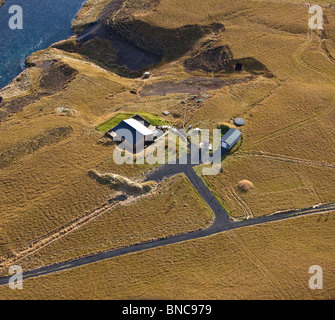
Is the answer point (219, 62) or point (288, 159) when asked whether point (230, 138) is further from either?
point (219, 62)

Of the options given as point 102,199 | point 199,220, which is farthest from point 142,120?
point 199,220

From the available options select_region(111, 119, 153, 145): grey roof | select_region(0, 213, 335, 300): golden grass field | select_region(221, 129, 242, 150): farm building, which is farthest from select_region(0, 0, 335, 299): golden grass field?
select_region(111, 119, 153, 145): grey roof

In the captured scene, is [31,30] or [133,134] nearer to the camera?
[133,134]

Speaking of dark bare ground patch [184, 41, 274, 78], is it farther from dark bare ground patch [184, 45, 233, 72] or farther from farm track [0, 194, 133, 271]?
farm track [0, 194, 133, 271]

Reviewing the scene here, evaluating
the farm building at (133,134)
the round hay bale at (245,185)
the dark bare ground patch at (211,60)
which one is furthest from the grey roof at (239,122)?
the dark bare ground patch at (211,60)

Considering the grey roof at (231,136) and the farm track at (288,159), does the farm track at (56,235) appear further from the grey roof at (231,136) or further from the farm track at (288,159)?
the farm track at (288,159)

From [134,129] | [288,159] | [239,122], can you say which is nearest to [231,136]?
[239,122]
